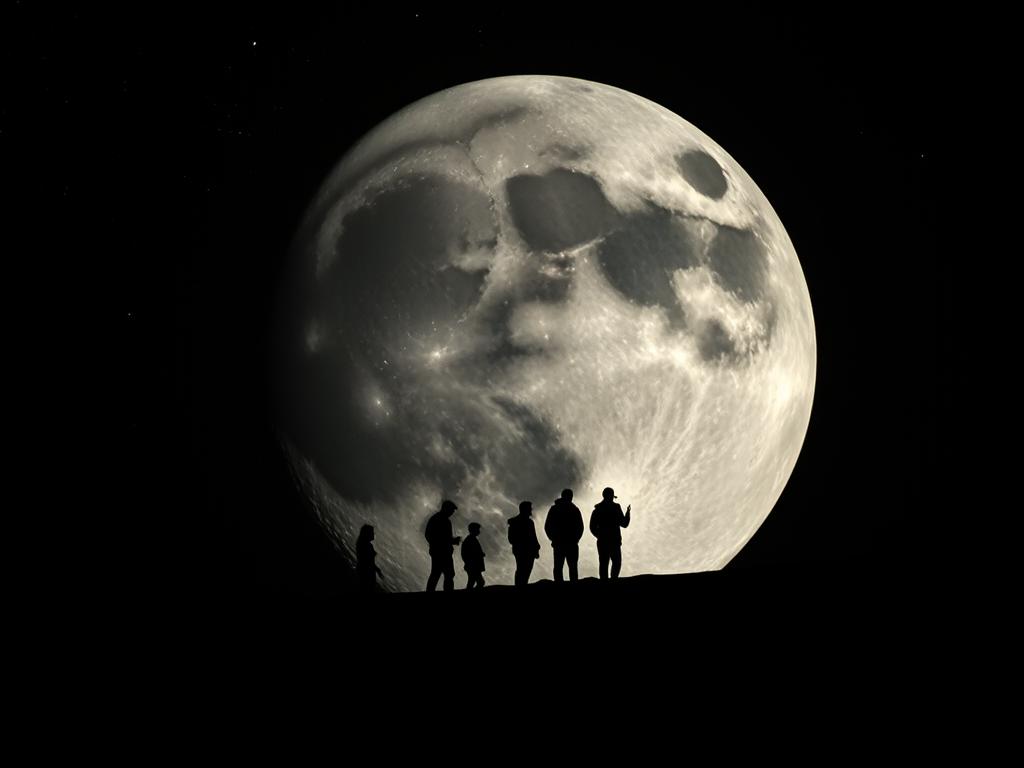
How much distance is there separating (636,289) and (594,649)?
4.02 metres

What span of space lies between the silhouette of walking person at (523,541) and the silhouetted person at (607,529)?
50 centimetres

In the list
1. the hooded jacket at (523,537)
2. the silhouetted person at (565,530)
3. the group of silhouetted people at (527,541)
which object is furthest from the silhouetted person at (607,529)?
the hooded jacket at (523,537)

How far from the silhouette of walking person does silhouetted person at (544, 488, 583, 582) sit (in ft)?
0.47

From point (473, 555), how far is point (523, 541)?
0.55 meters

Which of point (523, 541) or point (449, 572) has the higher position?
point (523, 541)

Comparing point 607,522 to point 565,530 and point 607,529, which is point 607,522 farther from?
point 565,530

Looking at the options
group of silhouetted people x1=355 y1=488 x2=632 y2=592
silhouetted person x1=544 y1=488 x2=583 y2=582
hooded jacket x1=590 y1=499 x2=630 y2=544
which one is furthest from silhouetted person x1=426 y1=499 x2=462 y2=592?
hooded jacket x1=590 y1=499 x2=630 y2=544

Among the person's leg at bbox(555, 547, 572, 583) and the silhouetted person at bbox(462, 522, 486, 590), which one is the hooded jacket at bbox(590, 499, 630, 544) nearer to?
the person's leg at bbox(555, 547, 572, 583)

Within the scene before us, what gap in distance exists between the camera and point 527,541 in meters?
9.95

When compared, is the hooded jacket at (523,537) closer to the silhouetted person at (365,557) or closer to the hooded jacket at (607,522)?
the hooded jacket at (607,522)

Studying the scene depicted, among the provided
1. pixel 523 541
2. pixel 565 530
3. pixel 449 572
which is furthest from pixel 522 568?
pixel 449 572

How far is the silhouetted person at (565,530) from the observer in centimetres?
991

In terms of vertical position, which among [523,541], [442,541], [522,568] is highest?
[442,541]

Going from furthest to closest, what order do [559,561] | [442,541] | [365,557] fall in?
[365,557], [442,541], [559,561]
